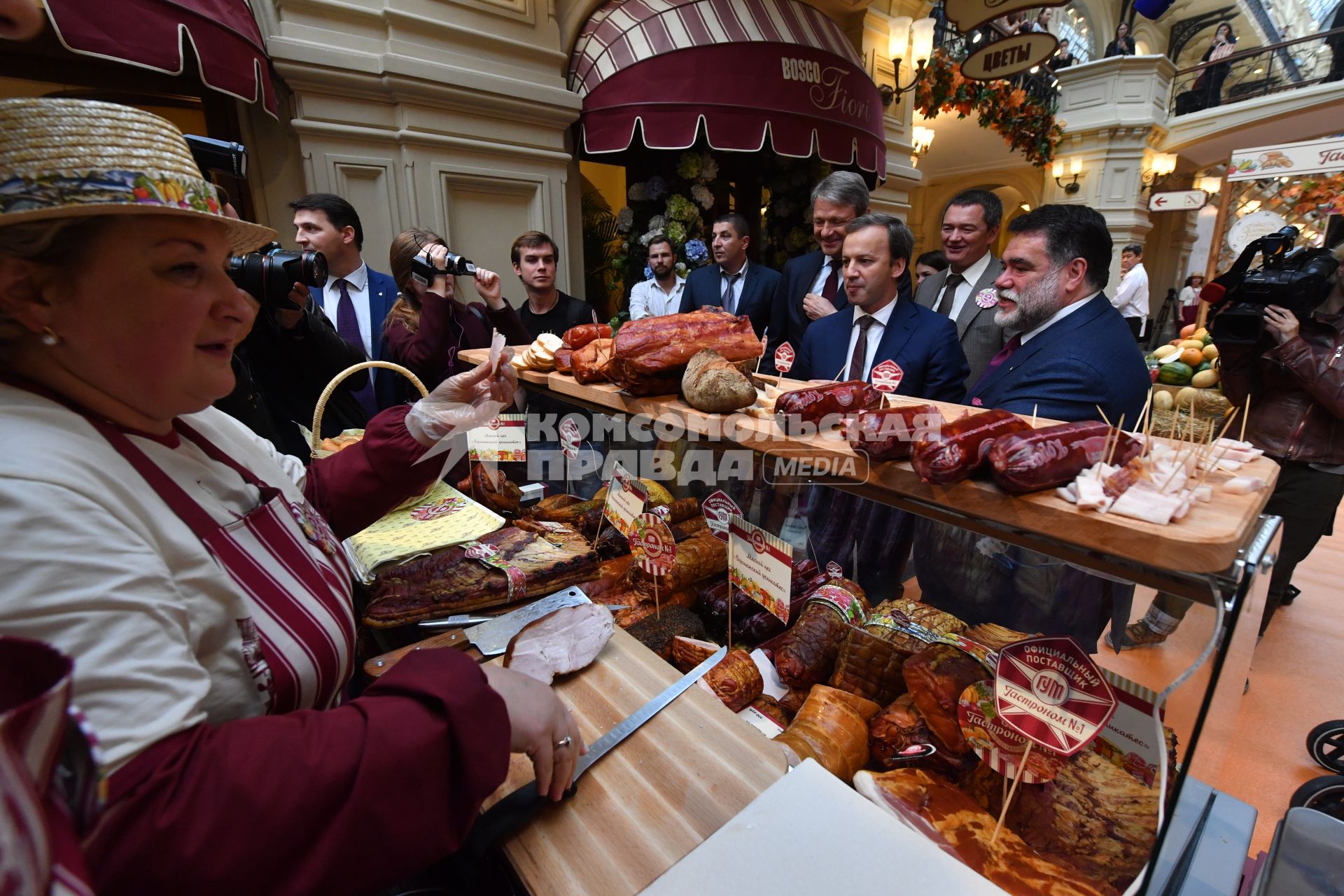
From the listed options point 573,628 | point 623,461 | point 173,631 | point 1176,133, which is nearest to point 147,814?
point 173,631

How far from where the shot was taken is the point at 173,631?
66 cm

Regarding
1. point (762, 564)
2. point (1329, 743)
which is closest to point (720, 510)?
point (762, 564)

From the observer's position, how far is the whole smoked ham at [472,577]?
147cm

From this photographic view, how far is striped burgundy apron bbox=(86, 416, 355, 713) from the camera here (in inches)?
32.1

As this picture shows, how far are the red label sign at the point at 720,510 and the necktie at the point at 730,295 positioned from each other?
3.07m

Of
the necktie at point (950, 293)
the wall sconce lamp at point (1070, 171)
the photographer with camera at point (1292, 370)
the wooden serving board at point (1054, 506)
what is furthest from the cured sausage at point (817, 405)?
the wall sconce lamp at point (1070, 171)

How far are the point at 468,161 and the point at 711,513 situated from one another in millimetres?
4127

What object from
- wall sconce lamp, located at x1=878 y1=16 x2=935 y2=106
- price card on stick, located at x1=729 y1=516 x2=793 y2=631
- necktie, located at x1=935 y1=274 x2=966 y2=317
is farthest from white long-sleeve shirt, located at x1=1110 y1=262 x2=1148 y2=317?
price card on stick, located at x1=729 y1=516 x2=793 y2=631

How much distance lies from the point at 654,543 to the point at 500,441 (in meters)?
0.89

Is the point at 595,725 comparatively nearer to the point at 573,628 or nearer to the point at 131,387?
the point at 573,628

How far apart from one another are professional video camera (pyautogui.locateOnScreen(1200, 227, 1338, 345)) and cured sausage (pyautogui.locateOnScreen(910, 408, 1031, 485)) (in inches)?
95.3

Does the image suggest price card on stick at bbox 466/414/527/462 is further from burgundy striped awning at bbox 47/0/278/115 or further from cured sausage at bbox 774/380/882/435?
burgundy striped awning at bbox 47/0/278/115

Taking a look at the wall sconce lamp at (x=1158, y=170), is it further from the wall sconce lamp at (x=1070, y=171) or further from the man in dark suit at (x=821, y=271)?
the man in dark suit at (x=821, y=271)

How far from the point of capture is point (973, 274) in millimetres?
3539
